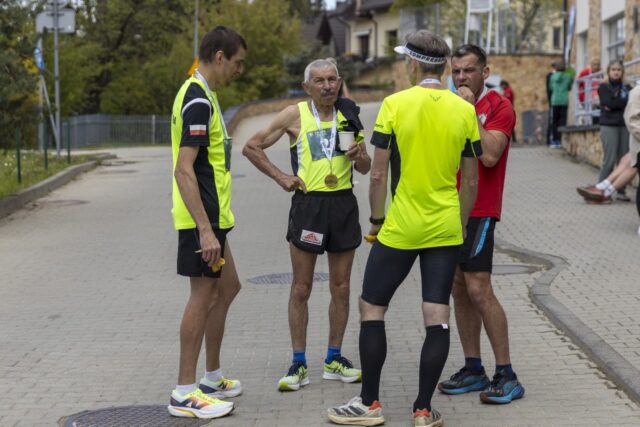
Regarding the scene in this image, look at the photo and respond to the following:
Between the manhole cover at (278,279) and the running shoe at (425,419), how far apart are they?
16.7 feet

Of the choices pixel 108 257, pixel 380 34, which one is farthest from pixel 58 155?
pixel 380 34

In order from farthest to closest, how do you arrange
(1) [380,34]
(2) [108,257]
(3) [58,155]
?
1. (1) [380,34]
2. (3) [58,155]
3. (2) [108,257]

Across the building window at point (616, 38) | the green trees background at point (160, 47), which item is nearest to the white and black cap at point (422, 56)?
the building window at point (616, 38)

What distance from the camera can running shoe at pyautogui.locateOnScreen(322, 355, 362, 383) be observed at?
6.76 meters

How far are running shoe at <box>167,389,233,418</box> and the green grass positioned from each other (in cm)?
1216

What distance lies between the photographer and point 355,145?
21.6ft

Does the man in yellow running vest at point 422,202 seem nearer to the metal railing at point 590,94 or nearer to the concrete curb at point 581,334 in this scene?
the concrete curb at point 581,334

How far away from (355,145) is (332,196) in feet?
1.20

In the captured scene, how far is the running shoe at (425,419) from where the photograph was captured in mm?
5609

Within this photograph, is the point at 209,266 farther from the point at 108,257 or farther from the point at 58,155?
the point at 58,155

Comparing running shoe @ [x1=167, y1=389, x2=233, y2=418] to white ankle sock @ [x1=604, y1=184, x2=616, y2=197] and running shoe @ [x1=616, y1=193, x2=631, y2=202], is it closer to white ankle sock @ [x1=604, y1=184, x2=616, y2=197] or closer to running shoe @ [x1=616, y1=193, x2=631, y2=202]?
white ankle sock @ [x1=604, y1=184, x2=616, y2=197]

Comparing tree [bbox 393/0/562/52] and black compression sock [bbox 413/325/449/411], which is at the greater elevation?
tree [bbox 393/0/562/52]

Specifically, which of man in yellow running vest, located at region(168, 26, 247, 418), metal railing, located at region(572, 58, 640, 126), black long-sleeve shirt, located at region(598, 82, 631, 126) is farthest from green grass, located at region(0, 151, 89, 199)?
man in yellow running vest, located at region(168, 26, 247, 418)

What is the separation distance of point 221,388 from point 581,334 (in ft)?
8.46
